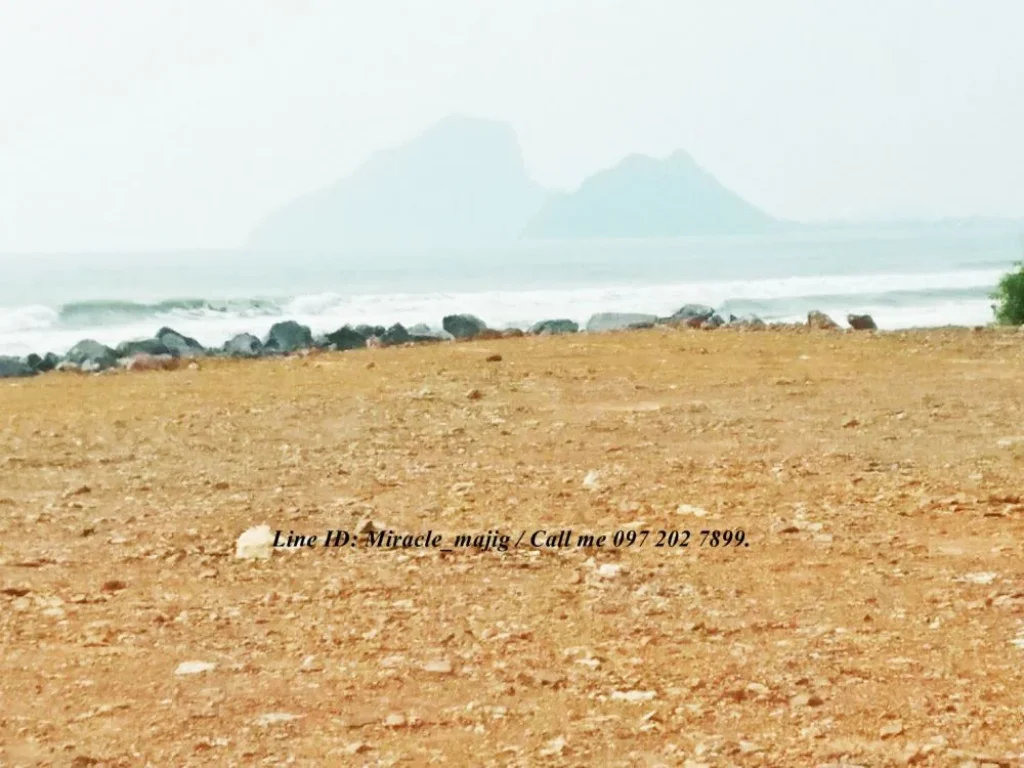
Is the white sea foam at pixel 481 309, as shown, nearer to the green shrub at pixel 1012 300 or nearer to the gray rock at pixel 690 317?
the gray rock at pixel 690 317

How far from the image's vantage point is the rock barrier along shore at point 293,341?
1595cm

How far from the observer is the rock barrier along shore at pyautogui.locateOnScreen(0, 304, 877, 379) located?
52.3 ft

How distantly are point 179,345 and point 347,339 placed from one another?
299 centimetres

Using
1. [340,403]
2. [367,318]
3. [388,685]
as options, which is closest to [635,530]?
[388,685]

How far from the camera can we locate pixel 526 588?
475 centimetres

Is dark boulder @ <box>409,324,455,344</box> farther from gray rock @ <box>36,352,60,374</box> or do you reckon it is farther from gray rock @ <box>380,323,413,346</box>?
gray rock @ <box>36,352,60,374</box>

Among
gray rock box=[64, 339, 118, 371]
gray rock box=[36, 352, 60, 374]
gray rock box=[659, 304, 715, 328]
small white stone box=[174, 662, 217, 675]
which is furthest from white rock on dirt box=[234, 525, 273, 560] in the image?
gray rock box=[36, 352, 60, 374]

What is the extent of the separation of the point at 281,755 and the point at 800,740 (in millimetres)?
1265

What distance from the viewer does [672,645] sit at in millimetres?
4051

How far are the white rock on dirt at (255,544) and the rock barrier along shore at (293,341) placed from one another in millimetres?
9044

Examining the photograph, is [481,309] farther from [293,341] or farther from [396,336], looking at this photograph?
[396,336]

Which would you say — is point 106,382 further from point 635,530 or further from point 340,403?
point 635,530

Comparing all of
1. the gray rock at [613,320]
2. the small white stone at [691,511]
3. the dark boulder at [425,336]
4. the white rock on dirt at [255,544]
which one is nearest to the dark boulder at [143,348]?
the dark boulder at [425,336]

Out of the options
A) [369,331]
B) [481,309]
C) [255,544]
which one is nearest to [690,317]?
[369,331]
